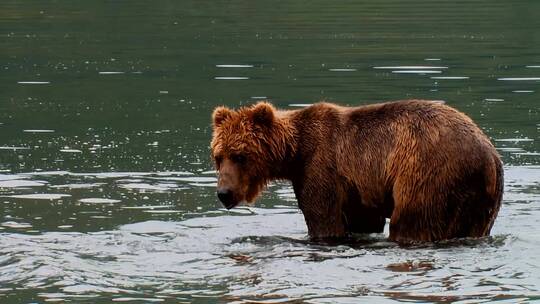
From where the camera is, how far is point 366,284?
34.5ft

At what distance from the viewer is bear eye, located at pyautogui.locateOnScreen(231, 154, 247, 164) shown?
1244 centimetres

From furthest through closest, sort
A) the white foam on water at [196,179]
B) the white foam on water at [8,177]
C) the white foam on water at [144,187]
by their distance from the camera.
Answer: the white foam on water at [8,177] < the white foam on water at [196,179] < the white foam on water at [144,187]

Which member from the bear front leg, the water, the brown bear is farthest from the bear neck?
the water

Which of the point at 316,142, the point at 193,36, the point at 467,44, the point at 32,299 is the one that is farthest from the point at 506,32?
the point at 32,299

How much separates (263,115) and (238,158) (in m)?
0.49

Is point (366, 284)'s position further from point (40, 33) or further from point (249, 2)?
point (249, 2)

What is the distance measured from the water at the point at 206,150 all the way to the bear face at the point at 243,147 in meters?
0.62

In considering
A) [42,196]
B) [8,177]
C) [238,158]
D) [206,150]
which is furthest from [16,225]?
[206,150]

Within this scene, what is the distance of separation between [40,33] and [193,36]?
5041mm

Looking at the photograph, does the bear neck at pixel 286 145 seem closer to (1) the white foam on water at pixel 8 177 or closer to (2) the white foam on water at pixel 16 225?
(2) the white foam on water at pixel 16 225

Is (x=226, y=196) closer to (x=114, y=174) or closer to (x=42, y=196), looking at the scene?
(x=42, y=196)

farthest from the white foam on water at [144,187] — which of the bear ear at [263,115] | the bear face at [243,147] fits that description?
the bear ear at [263,115]

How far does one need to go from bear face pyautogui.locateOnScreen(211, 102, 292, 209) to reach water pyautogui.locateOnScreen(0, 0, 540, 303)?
2.02 ft

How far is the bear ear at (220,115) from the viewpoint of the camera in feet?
41.0
